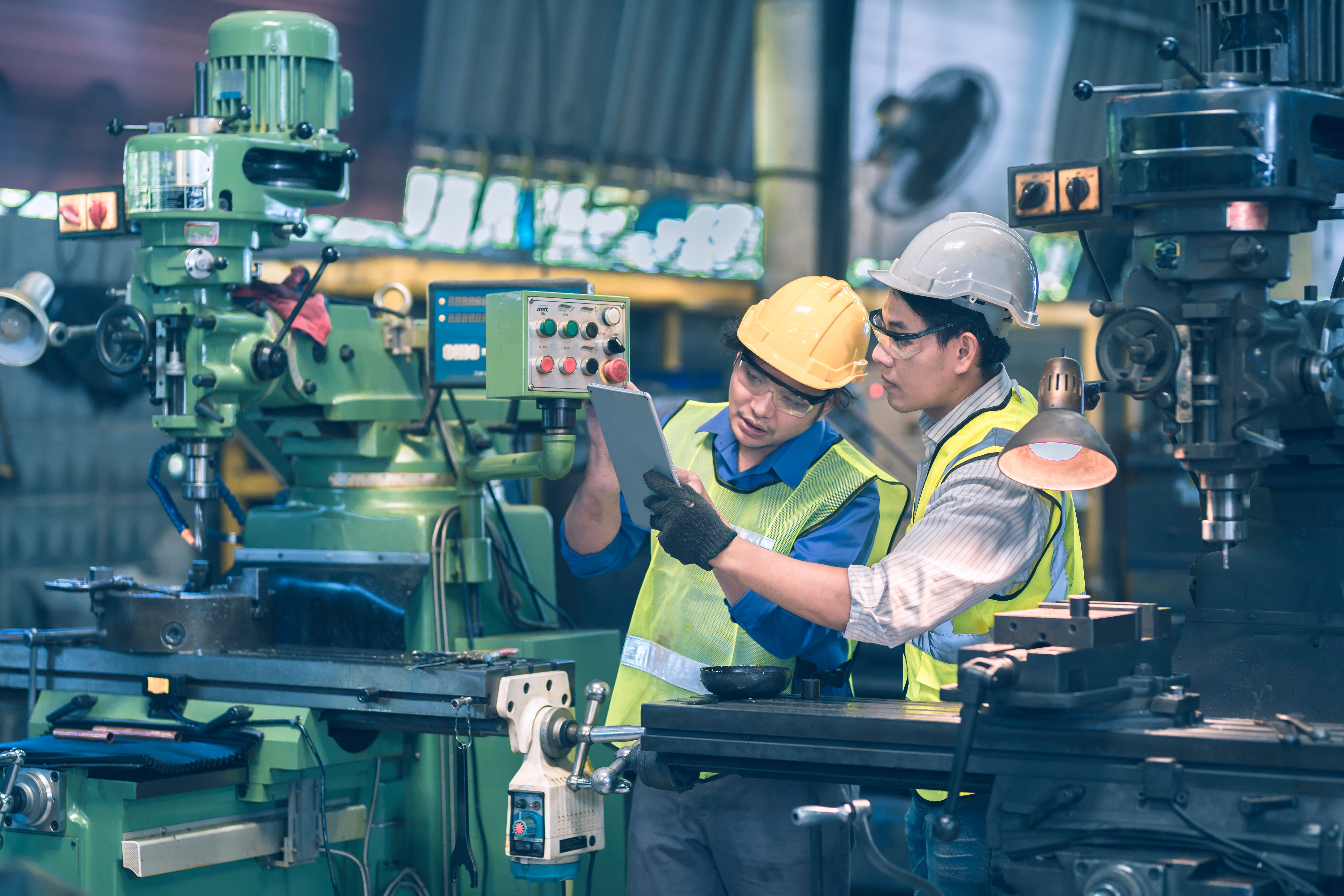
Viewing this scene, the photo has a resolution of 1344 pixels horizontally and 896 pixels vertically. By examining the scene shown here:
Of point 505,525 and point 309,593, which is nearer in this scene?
point 309,593

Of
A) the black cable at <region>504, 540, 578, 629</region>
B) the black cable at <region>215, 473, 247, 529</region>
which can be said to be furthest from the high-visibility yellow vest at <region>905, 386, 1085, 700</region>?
the black cable at <region>215, 473, 247, 529</region>

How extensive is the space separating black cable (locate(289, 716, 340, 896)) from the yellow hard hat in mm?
1141

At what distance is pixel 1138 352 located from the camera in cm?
199

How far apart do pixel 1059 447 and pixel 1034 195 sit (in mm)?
400

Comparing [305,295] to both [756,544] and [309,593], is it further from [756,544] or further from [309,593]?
[756,544]

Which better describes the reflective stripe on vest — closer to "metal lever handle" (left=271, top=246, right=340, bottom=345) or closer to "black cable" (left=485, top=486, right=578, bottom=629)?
"black cable" (left=485, top=486, right=578, bottom=629)

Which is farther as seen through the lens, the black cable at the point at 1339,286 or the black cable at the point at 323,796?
the black cable at the point at 323,796

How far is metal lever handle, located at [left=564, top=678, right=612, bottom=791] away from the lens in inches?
97.1

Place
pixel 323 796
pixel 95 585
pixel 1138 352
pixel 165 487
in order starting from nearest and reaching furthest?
pixel 1138 352, pixel 323 796, pixel 95 585, pixel 165 487

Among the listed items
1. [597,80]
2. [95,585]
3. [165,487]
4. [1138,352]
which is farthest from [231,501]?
[597,80]

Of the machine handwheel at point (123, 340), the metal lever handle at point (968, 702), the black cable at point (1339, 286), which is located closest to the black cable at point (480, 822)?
the machine handwheel at point (123, 340)

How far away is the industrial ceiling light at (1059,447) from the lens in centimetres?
200

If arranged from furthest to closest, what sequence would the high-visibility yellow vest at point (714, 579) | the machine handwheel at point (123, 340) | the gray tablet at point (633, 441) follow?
the machine handwheel at point (123, 340), the high-visibility yellow vest at point (714, 579), the gray tablet at point (633, 441)

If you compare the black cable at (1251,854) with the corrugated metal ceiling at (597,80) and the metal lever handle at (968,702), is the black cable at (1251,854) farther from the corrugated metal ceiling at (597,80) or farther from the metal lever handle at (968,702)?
→ the corrugated metal ceiling at (597,80)
